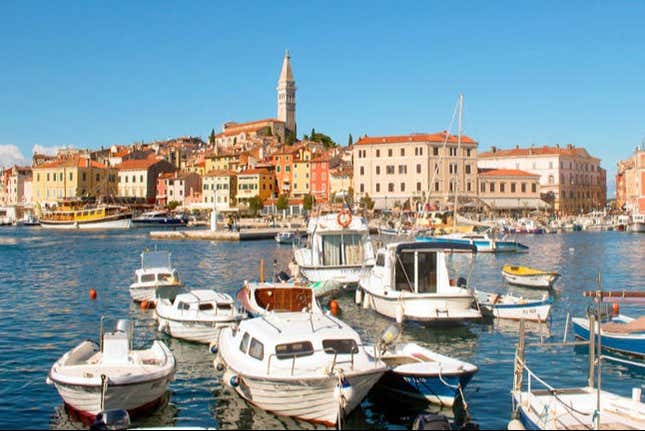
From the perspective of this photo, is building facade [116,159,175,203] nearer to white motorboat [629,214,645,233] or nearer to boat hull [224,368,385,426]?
white motorboat [629,214,645,233]

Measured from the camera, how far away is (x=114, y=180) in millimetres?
126938

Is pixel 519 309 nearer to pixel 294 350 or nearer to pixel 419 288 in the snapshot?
pixel 419 288

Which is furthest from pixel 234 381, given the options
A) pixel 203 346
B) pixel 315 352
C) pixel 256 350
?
pixel 203 346

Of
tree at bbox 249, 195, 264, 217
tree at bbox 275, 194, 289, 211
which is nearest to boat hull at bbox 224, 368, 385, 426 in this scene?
tree at bbox 275, 194, 289, 211

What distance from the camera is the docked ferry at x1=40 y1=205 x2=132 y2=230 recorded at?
321 ft

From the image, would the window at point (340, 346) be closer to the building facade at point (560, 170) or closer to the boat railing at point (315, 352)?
the boat railing at point (315, 352)

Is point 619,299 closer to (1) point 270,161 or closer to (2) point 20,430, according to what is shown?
(2) point 20,430

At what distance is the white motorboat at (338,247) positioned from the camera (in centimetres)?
2703

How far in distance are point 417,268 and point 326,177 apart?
84613mm

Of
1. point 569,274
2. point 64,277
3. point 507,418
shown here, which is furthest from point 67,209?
point 507,418

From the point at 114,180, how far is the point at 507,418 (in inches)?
4804

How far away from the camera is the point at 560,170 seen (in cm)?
11350

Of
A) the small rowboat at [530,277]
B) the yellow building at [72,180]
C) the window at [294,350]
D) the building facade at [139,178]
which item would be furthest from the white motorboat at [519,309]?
the building facade at [139,178]

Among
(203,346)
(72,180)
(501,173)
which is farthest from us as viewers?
(72,180)
